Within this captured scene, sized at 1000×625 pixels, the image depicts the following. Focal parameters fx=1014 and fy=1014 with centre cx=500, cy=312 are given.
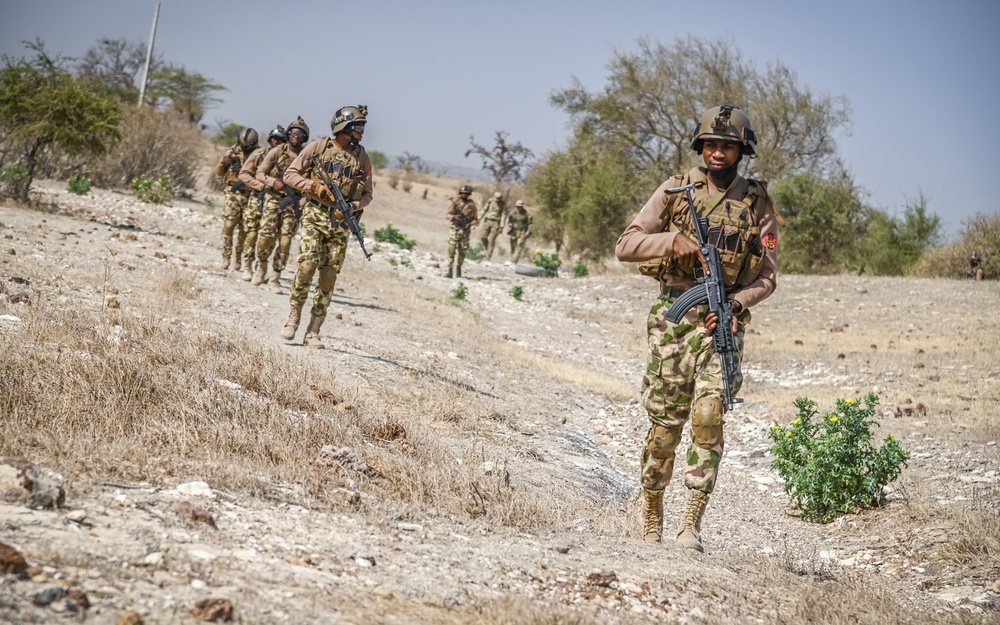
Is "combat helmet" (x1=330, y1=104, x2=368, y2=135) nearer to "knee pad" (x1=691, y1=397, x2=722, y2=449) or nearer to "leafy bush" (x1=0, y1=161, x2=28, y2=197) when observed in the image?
"knee pad" (x1=691, y1=397, x2=722, y2=449)

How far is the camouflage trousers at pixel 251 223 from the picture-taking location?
12227 millimetres

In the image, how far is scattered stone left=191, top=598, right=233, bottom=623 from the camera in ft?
8.19

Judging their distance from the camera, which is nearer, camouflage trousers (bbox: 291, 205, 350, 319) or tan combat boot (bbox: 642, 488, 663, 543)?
tan combat boot (bbox: 642, 488, 663, 543)

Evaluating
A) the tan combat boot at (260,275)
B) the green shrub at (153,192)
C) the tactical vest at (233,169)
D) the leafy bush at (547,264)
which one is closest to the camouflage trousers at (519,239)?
the leafy bush at (547,264)

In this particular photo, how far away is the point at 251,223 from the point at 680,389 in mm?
8681

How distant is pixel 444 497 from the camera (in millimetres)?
4391

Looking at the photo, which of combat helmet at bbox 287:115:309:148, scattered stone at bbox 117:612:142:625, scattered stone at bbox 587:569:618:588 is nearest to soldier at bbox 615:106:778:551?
scattered stone at bbox 587:569:618:588

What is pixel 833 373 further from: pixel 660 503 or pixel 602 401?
pixel 660 503

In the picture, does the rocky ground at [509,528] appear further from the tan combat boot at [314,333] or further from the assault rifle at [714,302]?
the assault rifle at [714,302]

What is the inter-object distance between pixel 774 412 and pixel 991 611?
19.6 feet

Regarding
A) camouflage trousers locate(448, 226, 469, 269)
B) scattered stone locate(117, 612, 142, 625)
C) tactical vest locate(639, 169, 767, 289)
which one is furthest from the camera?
camouflage trousers locate(448, 226, 469, 269)

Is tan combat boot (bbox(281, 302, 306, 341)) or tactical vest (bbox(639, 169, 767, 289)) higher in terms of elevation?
tactical vest (bbox(639, 169, 767, 289))

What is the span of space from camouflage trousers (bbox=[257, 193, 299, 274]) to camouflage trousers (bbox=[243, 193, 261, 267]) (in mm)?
553

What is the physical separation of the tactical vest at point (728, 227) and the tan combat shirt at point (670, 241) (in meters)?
0.02
